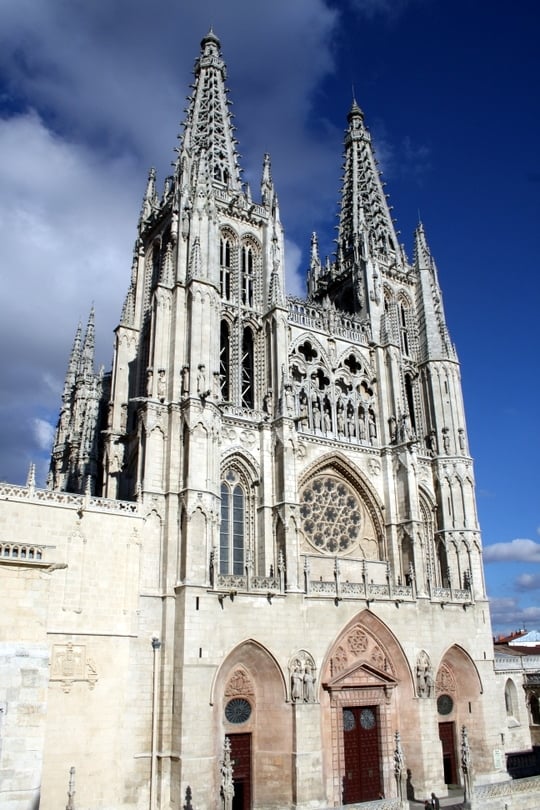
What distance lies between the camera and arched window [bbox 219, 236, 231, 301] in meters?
31.2

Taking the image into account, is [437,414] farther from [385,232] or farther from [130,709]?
[130,709]

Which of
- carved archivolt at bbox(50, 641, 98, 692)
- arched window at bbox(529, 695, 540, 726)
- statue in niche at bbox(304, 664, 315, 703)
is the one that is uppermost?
carved archivolt at bbox(50, 641, 98, 692)

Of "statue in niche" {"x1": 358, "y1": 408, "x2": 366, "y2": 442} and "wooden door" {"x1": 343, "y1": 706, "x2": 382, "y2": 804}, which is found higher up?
"statue in niche" {"x1": 358, "y1": 408, "x2": 366, "y2": 442}

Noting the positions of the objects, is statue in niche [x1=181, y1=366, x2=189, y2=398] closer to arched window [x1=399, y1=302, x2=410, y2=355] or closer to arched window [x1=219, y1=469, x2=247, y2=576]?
arched window [x1=219, y1=469, x2=247, y2=576]

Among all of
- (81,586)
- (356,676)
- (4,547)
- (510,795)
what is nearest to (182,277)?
(81,586)

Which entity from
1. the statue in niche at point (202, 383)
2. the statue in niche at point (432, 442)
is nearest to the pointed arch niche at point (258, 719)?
the statue in niche at point (202, 383)

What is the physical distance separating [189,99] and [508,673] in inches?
1343

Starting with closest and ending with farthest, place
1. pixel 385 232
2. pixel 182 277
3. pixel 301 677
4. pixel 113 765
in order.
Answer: pixel 113 765, pixel 301 677, pixel 182 277, pixel 385 232

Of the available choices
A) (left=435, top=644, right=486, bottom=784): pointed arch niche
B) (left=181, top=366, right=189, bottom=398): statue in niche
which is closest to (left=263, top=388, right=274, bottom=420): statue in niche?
(left=181, top=366, right=189, bottom=398): statue in niche

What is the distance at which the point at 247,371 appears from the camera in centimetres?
3073

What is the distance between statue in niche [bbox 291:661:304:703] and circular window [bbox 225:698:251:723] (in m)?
1.60

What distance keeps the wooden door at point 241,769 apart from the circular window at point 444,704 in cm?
924

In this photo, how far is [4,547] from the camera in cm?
1642

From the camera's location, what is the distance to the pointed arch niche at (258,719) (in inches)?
884
